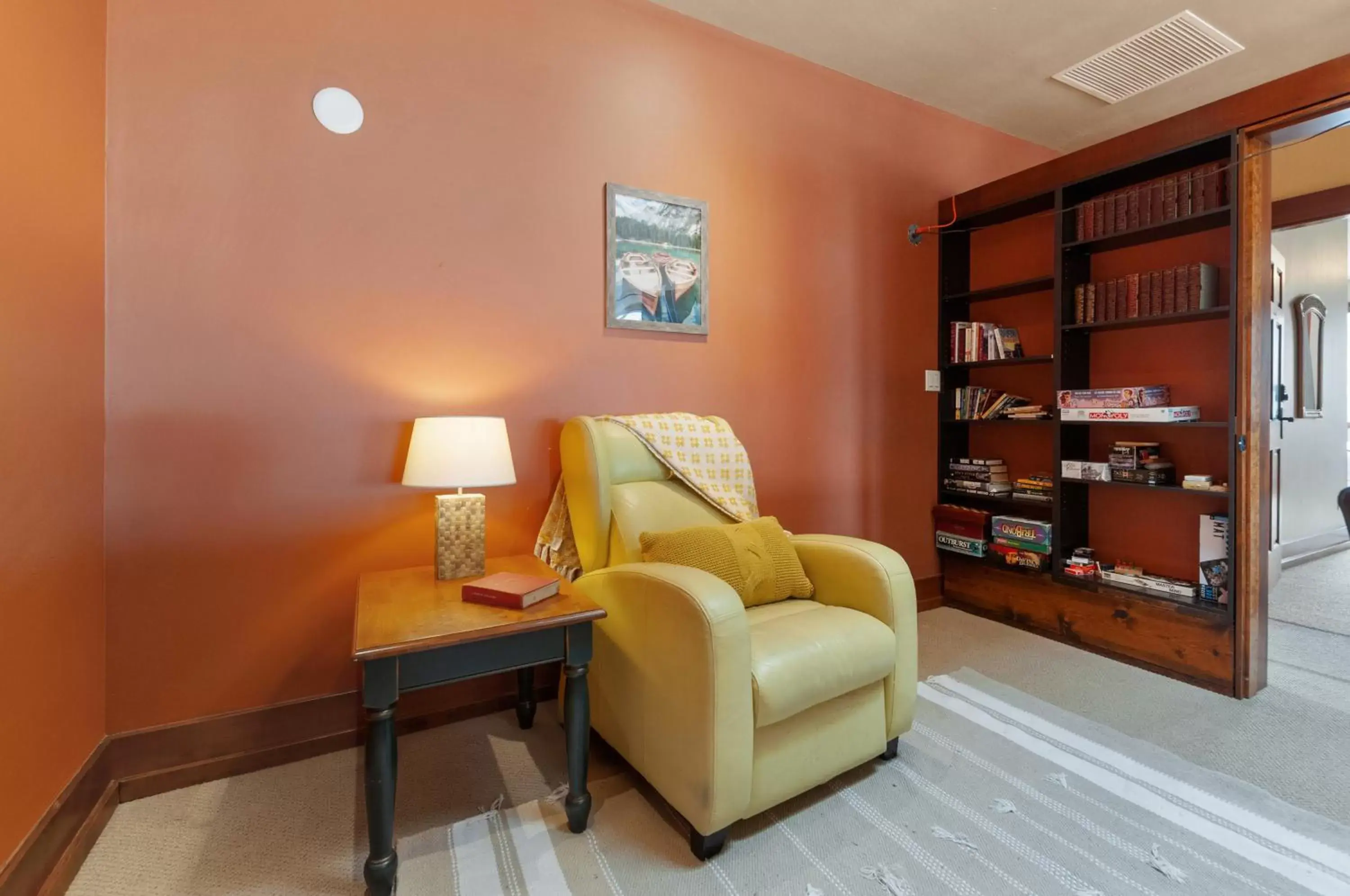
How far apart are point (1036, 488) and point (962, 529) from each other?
1.36ft

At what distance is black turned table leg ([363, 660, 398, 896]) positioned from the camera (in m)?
1.26

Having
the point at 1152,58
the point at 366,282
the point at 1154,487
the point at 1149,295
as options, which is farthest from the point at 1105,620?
the point at 366,282

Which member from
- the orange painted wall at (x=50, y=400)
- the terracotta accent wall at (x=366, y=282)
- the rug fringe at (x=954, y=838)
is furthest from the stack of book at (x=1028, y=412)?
the orange painted wall at (x=50, y=400)

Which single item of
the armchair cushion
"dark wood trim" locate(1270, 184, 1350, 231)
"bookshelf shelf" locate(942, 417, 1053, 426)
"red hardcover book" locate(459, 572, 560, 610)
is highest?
"dark wood trim" locate(1270, 184, 1350, 231)

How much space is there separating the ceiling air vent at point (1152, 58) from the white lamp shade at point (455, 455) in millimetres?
3234

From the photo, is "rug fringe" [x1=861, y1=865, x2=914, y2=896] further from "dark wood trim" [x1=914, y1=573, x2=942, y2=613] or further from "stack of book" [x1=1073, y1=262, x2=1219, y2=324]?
"stack of book" [x1=1073, y1=262, x2=1219, y2=324]

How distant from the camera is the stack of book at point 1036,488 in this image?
2934mm

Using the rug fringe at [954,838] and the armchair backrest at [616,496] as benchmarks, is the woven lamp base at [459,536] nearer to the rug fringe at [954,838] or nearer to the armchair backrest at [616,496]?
the armchair backrest at [616,496]

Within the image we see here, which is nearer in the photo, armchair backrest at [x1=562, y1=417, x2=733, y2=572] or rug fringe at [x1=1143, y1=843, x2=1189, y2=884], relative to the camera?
rug fringe at [x1=1143, y1=843, x2=1189, y2=884]

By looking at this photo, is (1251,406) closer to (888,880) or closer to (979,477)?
(979,477)

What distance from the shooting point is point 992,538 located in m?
3.10

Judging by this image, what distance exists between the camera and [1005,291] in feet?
10.3

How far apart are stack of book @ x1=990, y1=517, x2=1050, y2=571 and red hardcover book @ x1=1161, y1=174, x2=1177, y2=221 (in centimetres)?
142

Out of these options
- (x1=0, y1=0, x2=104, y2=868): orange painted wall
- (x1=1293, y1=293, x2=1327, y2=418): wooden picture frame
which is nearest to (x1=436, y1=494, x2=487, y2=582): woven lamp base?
(x1=0, y1=0, x2=104, y2=868): orange painted wall
